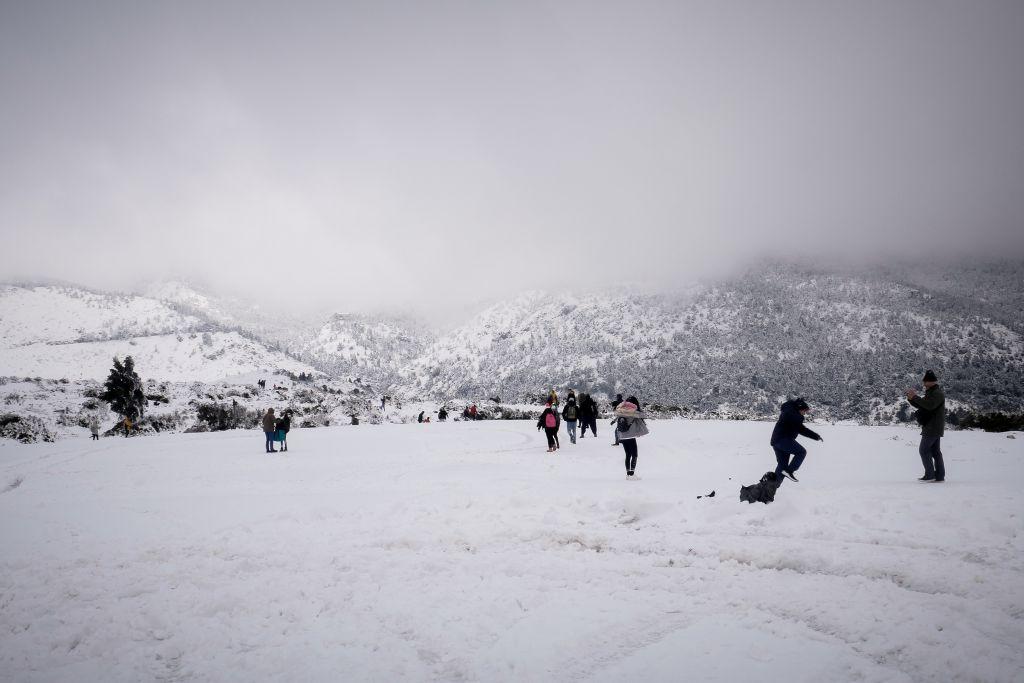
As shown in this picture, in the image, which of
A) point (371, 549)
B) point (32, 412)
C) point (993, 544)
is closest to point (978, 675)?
point (993, 544)

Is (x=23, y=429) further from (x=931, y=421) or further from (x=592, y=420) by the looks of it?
(x=931, y=421)

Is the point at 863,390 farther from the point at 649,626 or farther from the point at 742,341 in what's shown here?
the point at 649,626

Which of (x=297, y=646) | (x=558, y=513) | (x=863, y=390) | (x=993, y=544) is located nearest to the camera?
(x=297, y=646)

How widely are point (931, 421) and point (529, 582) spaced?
9.56m

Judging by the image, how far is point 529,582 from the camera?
19.2 ft

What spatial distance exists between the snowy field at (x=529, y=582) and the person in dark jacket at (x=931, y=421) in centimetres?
40

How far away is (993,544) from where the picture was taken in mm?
6250

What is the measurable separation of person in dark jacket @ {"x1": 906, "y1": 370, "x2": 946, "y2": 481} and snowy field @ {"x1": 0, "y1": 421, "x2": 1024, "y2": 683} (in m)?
0.40

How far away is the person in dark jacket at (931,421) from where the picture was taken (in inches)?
383

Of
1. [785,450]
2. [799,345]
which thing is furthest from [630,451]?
[799,345]

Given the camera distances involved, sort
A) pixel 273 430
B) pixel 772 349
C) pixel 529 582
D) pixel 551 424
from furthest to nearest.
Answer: pixel 772 349 → pixel 273 430 → pixel 551 424 → pixel 529 582

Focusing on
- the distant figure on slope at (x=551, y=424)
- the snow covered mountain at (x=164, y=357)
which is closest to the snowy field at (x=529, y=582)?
the distant figure on slope at (x=551, y=424)

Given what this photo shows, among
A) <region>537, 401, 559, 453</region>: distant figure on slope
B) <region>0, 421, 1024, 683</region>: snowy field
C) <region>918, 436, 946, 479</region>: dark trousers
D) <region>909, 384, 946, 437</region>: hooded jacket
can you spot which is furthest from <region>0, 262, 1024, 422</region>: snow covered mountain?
<region>0, 421, 1024, 683</region>: snowy field

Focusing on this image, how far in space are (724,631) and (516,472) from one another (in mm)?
8967
